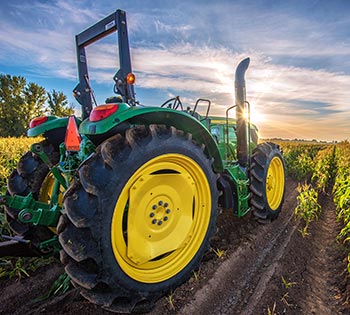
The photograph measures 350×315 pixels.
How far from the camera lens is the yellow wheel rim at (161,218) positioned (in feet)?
6.72

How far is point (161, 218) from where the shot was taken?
228cm

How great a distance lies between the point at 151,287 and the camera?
6.89ft

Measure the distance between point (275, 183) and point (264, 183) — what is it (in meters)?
0.89

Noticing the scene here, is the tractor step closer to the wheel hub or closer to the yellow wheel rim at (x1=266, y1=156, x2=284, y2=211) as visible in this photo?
the wheel hub

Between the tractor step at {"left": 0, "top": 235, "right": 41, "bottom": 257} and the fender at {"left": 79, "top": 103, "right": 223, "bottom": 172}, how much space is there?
1162 millimetres

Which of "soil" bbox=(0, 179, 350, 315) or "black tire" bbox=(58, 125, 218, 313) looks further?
"soil" bbox=(0, 179, 350, 315)

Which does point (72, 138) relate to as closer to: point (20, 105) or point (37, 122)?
point (37, 122)

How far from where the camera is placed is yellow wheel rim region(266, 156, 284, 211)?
4.43m

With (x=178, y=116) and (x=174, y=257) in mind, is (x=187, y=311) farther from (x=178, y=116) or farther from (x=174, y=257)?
(x=178, y=116)

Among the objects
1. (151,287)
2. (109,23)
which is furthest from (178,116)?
(151,287)

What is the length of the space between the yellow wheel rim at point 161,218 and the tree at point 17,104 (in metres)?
37.1

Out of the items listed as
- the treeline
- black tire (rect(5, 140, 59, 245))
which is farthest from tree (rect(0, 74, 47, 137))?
black tire (rect(5, 140, 59, 245))

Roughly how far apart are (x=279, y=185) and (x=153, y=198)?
3.24 meters

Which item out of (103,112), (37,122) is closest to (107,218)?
(103,112)
